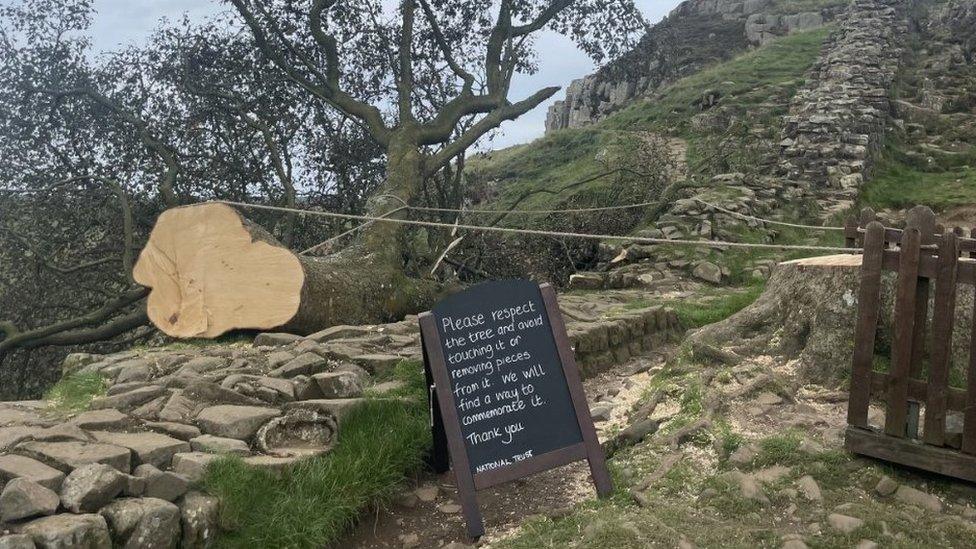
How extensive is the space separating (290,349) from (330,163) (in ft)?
23.5

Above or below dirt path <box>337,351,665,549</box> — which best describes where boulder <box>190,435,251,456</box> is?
above

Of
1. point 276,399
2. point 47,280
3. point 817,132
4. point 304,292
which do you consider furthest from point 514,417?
point 817,132

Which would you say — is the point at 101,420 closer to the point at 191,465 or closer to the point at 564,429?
the point at 191,465

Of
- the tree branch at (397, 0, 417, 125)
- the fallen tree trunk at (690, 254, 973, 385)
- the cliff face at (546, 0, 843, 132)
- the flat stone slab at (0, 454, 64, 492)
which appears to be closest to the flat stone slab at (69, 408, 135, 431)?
the flat stone slab at (0, 454, 64, 492)

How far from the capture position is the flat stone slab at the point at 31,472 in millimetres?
3262

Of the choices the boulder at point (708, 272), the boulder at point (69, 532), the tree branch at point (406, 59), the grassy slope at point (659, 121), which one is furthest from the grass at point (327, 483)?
the grassy slope at point (659, 121)

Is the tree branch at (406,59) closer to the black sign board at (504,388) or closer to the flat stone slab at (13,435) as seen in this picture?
the black sign board at (504,388)

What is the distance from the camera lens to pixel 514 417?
13.4 feet

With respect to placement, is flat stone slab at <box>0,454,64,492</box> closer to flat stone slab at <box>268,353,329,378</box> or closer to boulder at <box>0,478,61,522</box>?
boulder at <box>0,478,61,522</box>

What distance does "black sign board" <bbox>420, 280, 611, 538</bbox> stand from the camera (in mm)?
3986

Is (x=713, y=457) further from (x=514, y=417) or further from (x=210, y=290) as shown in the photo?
(x=210, y=290)


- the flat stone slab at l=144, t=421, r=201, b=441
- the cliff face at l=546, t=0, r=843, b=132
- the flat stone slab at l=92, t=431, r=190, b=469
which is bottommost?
the flat stone slab at l=144, t=421, r=201, b=441

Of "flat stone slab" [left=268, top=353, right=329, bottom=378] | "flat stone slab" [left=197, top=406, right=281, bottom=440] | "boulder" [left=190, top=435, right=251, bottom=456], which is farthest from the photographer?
"flat stone slab" [left=268, top=353, right=329, bottom=378]

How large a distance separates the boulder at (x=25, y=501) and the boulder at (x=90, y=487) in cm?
6
